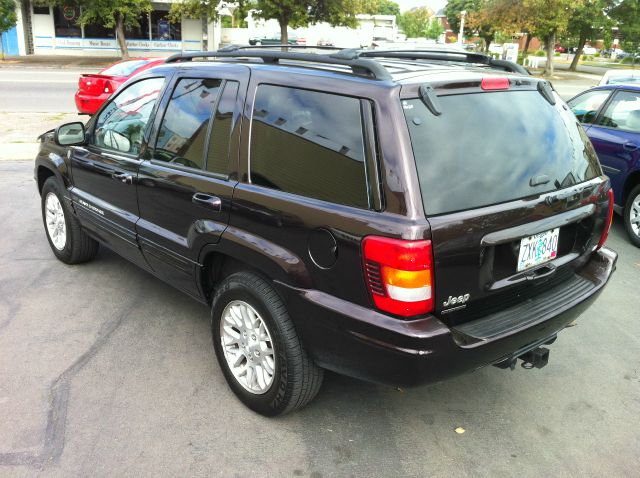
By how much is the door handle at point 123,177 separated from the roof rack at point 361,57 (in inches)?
33.0

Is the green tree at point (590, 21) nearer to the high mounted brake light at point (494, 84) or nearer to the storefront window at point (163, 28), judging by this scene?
the storefront window at point (163, 28)

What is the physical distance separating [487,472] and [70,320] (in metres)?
2.96

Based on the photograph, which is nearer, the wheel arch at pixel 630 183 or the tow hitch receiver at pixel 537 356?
the tow hitch receiver at pixel 537 356

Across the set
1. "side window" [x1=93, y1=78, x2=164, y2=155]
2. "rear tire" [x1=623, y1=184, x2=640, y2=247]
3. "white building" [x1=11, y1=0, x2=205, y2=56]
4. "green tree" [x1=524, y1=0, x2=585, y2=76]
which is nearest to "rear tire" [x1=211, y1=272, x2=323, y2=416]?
"side window" [x1=93, y1=78, x2=164, y2=155]

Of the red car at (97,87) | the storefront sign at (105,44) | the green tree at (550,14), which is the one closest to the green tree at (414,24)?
the green tree at (550,14)

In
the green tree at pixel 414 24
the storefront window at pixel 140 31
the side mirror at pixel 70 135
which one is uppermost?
the green tree at pixel 414 24

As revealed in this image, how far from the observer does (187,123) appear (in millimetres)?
3475

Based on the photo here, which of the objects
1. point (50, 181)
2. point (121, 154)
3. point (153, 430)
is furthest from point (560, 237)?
point (50, 181)

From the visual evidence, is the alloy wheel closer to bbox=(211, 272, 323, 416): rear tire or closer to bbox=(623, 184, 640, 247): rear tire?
bbox=(211, 272, 323, 416): rear tire

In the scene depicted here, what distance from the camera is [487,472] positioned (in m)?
2.75

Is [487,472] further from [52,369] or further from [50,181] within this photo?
[50,181]

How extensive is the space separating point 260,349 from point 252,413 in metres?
0.40

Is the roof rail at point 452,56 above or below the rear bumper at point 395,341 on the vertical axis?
above

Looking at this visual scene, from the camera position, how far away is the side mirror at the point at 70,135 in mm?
4418
